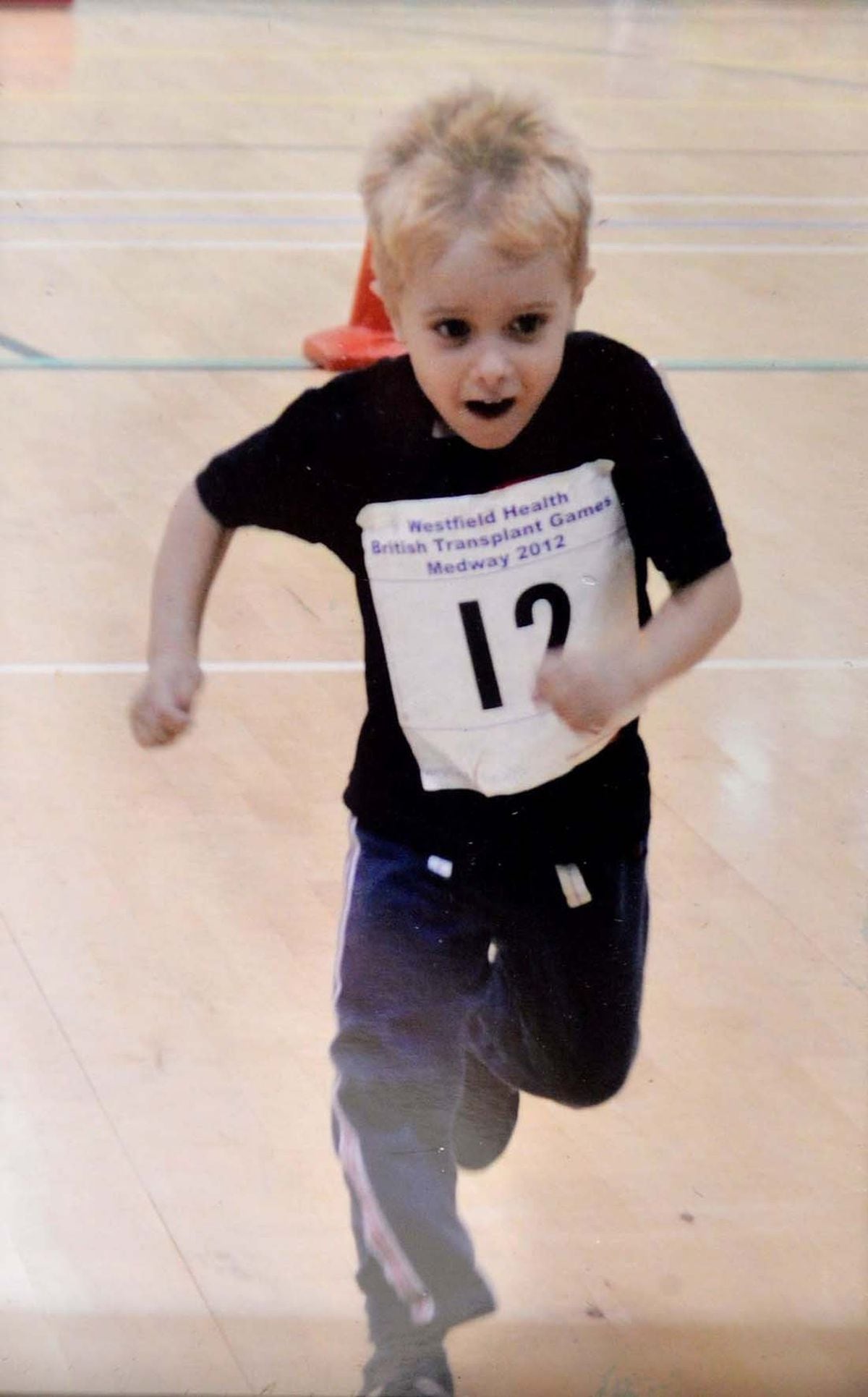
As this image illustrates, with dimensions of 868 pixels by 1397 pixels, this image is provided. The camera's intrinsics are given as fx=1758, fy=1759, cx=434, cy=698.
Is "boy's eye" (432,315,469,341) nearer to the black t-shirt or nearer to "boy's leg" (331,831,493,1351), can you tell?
the black t-shirt

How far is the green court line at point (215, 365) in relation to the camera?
6.82 ft

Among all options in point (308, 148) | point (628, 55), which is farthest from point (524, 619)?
point (308, 148)

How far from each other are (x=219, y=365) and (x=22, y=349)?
299 millimetres

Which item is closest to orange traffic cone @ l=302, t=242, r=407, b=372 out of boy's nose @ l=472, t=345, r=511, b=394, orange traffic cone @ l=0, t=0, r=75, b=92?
boy's nose @ l=472, t=345, r=511, b=394

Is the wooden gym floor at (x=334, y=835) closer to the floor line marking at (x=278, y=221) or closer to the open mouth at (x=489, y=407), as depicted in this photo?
the floor line marking at (x=278, y=221)

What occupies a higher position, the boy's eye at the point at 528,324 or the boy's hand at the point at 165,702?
the boy's eye at the point at 528,324

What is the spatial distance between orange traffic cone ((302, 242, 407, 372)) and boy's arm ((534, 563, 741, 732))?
1.31 meters

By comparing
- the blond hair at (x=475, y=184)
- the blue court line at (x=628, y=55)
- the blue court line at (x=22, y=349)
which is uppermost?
the blond hair at (x=475, y=184)

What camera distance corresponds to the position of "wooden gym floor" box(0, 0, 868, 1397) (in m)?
1.13

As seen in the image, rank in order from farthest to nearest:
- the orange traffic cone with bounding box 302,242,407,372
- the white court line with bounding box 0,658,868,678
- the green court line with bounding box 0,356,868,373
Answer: the orange traffic cone with bounding box 302,242,407,372 → the green court line with bounding box 0,356,868,373 → the white court line with bounding box 0,658,868,678

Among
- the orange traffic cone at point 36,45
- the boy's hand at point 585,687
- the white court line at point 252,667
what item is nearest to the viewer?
the boy's hand at point 585,687

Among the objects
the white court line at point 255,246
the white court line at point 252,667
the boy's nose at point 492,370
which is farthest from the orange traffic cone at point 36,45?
the boy's nose at point 492,370

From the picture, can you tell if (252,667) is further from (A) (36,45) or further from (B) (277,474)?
(A) (36,45)

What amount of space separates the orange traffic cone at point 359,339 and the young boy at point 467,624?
1.26 m
